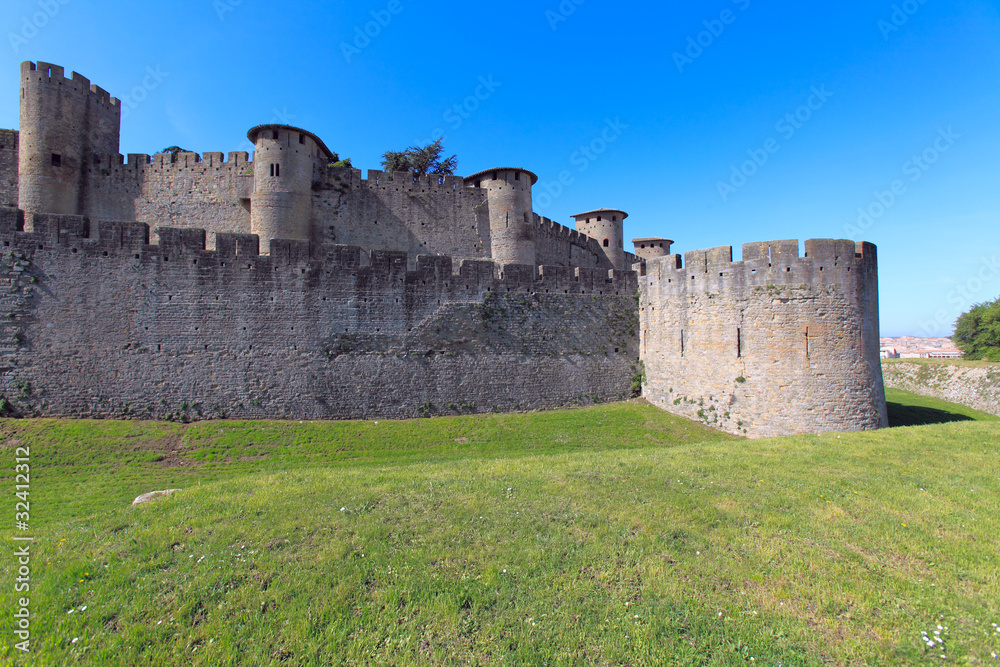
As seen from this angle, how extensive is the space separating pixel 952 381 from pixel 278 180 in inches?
1712

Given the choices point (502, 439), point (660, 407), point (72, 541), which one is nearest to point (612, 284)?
point (660, 407)

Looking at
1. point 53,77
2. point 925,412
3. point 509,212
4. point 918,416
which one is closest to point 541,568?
point 509,212

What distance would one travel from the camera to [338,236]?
25.8 m

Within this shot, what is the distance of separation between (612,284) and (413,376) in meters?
9.63

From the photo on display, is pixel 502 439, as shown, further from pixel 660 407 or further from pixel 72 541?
pixel 72 541

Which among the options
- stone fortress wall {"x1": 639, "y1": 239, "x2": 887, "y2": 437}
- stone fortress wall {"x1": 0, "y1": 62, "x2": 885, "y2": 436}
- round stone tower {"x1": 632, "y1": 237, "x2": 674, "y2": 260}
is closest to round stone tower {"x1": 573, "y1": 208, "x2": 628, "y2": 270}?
round stone tower {"x1": 632, "y1": 237, "x2": 674, "y2": 260}

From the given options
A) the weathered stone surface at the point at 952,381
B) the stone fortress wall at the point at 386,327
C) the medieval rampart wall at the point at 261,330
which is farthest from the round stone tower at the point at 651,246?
the medieval rampart wall at the point at 261,330

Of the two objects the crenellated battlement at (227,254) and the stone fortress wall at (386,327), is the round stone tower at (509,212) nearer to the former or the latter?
the stone fortress wall at (386,327)

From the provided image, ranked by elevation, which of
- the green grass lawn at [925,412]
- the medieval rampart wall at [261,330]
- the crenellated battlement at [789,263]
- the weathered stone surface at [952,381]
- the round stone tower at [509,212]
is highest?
the round stone tower at [509,212]

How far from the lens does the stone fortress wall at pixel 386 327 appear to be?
584 inches

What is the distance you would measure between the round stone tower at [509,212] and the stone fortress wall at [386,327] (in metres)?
8.36

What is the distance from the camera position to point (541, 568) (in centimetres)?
543

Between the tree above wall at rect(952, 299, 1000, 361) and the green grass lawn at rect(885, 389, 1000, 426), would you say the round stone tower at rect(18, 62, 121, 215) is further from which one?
the tree above wall at rect(952, 299, 1000, 361)

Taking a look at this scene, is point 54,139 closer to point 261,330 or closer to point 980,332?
point 261,330
